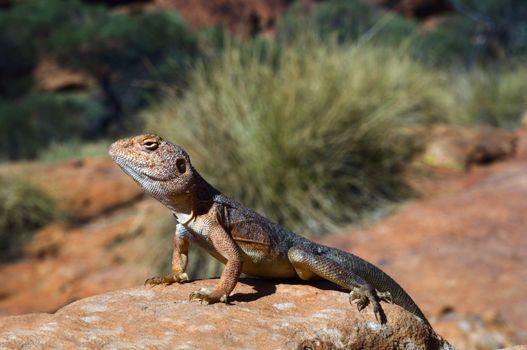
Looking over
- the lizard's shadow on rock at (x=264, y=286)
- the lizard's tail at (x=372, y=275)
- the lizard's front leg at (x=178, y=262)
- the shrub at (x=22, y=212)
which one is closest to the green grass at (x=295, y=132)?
the shrub at (x=22, y=212)

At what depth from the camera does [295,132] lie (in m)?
10.6

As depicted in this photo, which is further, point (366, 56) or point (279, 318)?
point (366, 56)

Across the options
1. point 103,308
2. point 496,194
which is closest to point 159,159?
point 103,308

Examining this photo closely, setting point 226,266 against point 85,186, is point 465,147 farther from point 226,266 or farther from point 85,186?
point 226,266

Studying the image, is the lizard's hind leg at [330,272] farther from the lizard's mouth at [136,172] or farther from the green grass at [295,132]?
A: the green grass at [295,132]

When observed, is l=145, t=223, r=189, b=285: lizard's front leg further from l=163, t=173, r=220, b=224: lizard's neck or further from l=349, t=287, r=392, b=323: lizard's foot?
l=349, t=287, r=392, b=323: lizard's foot

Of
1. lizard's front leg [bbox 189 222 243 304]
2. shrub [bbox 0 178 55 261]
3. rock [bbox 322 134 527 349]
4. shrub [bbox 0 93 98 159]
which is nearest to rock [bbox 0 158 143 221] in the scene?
shrub [bbox 0 178 55 261]

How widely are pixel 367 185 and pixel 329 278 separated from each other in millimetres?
7012

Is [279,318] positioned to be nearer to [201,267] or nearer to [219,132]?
[201,267]

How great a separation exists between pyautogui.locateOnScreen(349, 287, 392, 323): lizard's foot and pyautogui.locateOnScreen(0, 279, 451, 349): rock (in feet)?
0.13

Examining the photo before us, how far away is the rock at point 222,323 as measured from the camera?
131 inches

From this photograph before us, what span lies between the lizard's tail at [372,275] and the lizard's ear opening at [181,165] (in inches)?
40.8

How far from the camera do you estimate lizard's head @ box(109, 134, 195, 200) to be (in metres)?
4.03

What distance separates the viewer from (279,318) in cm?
368
